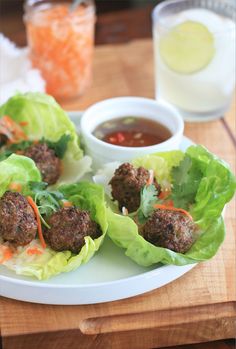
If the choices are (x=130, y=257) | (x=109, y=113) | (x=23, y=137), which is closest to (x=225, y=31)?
(x=109, y=113)

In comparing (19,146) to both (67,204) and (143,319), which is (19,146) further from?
(143,319)

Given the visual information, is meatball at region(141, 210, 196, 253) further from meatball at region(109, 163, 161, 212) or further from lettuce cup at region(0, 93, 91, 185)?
lettuce cup at region(0, 93, 91, 185)

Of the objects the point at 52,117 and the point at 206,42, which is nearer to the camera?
the point at 52,117

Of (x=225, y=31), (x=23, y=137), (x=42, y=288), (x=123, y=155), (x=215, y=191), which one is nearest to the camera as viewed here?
(x=42, y=288)

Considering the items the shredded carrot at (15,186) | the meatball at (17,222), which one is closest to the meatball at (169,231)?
the meatball at (17,222)

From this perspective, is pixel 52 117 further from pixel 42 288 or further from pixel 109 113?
pixel 42 288

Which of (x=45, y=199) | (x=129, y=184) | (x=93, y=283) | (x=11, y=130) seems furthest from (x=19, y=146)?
(x=93, y=283)

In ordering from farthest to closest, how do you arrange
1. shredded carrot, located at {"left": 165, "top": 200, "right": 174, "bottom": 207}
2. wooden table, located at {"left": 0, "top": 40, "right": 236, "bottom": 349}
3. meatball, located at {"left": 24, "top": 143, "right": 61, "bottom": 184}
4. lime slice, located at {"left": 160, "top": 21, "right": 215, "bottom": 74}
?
lime slice, located at {"left": 160, "top": 21, "right": 215, "bottom": 74} → meatball, located at {"left": 24, "top": 143, "right": 61, "bottom": 184} → shredded carrot, located at {"left": 165, "top": 200, "right": 174, "bottom": 207} → wooden table, located at {"left": 0, "top": 40, "right": 236, "bottom": 349}

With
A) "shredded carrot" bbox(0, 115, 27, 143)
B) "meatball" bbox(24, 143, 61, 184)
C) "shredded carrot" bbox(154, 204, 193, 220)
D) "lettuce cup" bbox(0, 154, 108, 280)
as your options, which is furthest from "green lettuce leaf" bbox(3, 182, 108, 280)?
"shredded carrot" bbox(0, 115, 27, 143)
